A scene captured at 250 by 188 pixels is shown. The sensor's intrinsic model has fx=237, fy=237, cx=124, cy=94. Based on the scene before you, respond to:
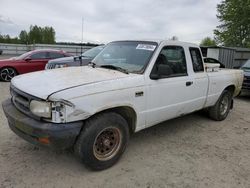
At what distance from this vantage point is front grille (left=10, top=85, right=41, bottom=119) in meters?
2.95

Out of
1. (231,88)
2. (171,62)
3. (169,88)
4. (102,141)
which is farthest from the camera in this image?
(231,88)

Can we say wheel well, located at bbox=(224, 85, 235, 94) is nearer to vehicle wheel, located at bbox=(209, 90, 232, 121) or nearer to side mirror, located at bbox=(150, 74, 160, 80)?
vehicle wheel, located at bbox=(209, 90, 232, 121)

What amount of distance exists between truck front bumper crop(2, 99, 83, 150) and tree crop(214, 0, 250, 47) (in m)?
24.8

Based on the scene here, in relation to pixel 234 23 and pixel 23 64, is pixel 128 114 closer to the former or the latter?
pixel 23 64

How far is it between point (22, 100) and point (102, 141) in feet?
3.93

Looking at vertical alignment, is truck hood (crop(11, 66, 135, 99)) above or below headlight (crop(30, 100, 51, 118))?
above

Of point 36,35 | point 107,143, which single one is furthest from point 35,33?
point 107,143

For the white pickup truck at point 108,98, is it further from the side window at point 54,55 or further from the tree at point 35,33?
the tree at point 35,33

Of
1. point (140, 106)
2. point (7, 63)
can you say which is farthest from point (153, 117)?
point (7, 63)

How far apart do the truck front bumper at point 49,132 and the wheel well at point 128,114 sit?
0.64 m

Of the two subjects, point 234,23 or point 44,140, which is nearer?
point 44,140

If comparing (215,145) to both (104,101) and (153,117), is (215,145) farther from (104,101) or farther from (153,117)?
(104,101)

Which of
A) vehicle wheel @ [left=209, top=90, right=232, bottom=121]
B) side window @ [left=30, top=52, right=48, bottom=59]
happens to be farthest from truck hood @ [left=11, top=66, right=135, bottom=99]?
side window @ [left=30, top=52, right=48, bottom=59]

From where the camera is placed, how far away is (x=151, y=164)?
11.6ft
